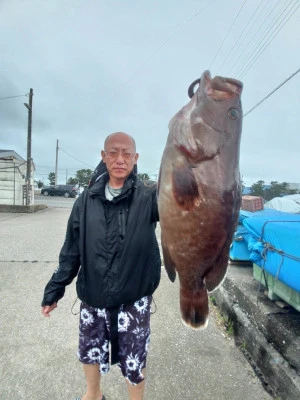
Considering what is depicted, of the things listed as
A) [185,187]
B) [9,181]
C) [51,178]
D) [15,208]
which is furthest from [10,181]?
[51,178]

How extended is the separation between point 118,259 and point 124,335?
515mm

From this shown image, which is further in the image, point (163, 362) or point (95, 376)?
point (163, 362)

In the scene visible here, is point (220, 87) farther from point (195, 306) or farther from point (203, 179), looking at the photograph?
point (195, 306)

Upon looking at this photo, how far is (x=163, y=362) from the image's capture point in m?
2.81

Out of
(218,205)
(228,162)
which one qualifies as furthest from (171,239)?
(228,162)

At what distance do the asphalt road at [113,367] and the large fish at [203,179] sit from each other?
1698mm

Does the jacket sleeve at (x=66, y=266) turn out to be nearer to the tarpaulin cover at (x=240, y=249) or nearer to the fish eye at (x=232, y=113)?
the fish eye at (x=232, y=113)

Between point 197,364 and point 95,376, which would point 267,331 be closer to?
point 197,364

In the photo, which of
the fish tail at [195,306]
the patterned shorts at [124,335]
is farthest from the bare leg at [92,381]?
the fish tail at [195,306]

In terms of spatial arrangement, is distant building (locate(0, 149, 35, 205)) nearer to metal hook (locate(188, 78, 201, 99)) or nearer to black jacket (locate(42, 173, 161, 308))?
black jacket (locate(42, 173, 161, 308))

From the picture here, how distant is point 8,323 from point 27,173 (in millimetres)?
14771

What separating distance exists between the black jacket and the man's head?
0.10 meters

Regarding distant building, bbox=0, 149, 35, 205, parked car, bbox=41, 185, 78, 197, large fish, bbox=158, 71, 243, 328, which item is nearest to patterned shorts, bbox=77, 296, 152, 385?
large fish, bbox=158, 71, 243, 328

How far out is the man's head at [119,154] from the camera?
6.20ft
